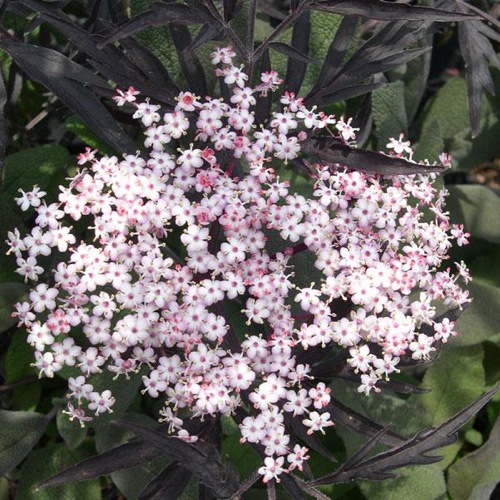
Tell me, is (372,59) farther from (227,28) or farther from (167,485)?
(167,485)

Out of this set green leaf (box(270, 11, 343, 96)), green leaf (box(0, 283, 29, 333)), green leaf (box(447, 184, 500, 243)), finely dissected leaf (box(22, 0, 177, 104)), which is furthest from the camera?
green leaf (box(447, 184, 500, 243))

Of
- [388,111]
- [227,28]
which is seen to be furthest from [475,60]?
[227,28]

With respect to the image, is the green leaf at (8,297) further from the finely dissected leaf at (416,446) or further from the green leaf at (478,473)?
the green leaf at (478,473)

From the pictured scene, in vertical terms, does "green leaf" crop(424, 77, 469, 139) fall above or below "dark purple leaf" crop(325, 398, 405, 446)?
above

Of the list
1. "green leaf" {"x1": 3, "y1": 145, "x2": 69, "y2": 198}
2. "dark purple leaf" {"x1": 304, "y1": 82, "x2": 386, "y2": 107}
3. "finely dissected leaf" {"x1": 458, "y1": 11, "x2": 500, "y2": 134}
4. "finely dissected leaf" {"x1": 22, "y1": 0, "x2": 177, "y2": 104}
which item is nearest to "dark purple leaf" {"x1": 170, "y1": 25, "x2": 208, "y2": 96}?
"finely dissected leaf" {"x1": 22, "y1": 0, "x2": 177, "y2": 104}

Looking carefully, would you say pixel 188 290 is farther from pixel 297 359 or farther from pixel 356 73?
pixel 356 73

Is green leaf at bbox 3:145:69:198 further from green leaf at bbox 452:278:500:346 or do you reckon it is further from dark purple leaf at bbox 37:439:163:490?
green leaf at bbox 452:278:500:346

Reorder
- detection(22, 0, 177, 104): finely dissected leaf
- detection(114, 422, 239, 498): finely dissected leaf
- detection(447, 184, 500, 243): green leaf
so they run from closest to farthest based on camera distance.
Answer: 1. detection(114, 422, 239, 498): finely dissected leaf
2. detection(22, 0, 177, 104): finely dissected leaf
3. detection(447, 184, 500, 243): green leaf
